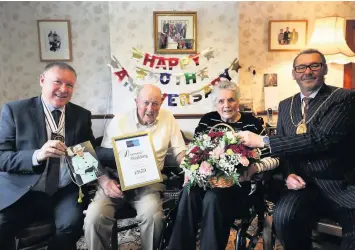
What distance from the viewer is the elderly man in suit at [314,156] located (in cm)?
158

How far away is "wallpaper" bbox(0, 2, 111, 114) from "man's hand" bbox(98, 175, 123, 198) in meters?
1.39

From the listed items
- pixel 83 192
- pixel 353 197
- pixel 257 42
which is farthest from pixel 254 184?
pixel 257 42

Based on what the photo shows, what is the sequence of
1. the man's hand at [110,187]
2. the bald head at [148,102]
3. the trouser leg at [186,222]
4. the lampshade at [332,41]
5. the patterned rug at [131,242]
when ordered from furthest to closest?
the lampshade at [332,41] → the patterned rug at [131,242] → the bald head at [148,102] → the man's hand at [110,187] → the trouser leg at [186,222]

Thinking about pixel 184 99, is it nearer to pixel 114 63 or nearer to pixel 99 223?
pixel 114 63

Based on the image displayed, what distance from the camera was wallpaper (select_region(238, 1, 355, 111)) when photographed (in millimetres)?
3000

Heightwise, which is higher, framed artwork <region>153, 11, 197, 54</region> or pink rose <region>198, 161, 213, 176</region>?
framed artwork <region>153, 11, 197, 54</region>

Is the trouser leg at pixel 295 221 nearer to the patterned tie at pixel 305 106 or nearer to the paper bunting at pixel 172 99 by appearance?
the patterned tie at pixel 305 106

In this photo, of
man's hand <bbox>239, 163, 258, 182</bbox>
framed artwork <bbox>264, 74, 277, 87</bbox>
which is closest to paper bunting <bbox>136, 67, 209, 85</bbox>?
framed artwork <bbox>264, 74, 277, 87</bbox>

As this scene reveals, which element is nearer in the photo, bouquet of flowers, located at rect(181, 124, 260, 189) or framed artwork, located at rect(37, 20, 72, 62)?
bouquet of flowers, located at rect(181, 124, 260, 189)

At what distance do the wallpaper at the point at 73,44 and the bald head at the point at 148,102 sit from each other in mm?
1255

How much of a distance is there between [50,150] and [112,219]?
19.6 inches

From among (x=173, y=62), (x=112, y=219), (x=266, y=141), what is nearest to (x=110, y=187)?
(x=112, y=219)

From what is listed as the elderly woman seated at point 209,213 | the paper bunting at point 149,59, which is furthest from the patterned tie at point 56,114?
the paper bunting at point 149,59

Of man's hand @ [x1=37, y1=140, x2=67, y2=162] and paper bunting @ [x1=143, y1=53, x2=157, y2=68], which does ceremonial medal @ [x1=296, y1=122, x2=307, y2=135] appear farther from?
paper bunting @ [x1=143, y1=53, x2=157, y2=68]
